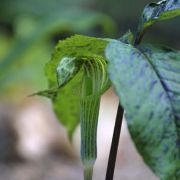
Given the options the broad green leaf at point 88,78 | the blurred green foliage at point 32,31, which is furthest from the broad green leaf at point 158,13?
the blurred green foliage at point 32,31

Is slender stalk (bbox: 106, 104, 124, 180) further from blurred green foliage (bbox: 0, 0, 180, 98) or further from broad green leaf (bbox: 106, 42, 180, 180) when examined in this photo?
blurred green foliage (bbox: 0, 0, 180, 98)

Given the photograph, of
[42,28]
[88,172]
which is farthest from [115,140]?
[42,28]

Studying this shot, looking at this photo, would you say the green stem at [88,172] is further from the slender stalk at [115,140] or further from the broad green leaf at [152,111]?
the broad green leaf at [152,111]

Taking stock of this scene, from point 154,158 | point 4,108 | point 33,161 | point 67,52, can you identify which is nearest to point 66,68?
point 67,52

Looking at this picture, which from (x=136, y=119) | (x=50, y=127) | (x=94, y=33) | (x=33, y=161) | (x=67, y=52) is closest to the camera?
(x=136, y=119)

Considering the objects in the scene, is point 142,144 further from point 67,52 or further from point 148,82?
point 67,52
